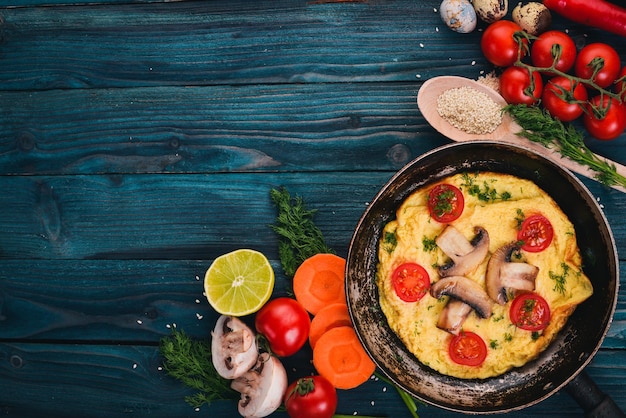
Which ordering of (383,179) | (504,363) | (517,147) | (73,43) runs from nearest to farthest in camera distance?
(517,147)
(504,363)
(383,179)
(73,43)

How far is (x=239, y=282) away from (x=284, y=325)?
338 mm

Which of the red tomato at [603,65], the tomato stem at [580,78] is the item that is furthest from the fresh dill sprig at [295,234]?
the red tomato at [603,65]

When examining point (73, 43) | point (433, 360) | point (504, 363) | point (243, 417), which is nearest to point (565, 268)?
point (504, 363)

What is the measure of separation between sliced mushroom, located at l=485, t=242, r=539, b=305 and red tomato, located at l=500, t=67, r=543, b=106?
0.76 metres

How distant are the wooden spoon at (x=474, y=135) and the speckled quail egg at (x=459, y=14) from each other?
290 mm

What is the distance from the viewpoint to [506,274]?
9.40 feet

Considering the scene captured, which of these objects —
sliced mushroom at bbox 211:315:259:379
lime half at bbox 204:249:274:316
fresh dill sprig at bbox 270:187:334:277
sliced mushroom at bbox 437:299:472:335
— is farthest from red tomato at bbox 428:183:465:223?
sliced mushroom at bbox 211:315:259:379

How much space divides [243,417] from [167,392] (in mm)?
494

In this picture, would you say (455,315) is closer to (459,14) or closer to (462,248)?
(462,248)

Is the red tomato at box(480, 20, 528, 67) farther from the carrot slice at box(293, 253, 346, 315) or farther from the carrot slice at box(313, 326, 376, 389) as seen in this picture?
the carrot slice at box(313, 326, 376, 389)

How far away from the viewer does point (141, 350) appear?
354cm

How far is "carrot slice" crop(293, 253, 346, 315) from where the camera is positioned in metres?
3.18

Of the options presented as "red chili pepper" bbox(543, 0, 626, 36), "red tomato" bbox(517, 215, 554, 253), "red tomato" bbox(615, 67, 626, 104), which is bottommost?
"red tomato" bbox(517, 215, 554, 253)

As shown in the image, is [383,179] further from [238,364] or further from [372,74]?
[238,364]
